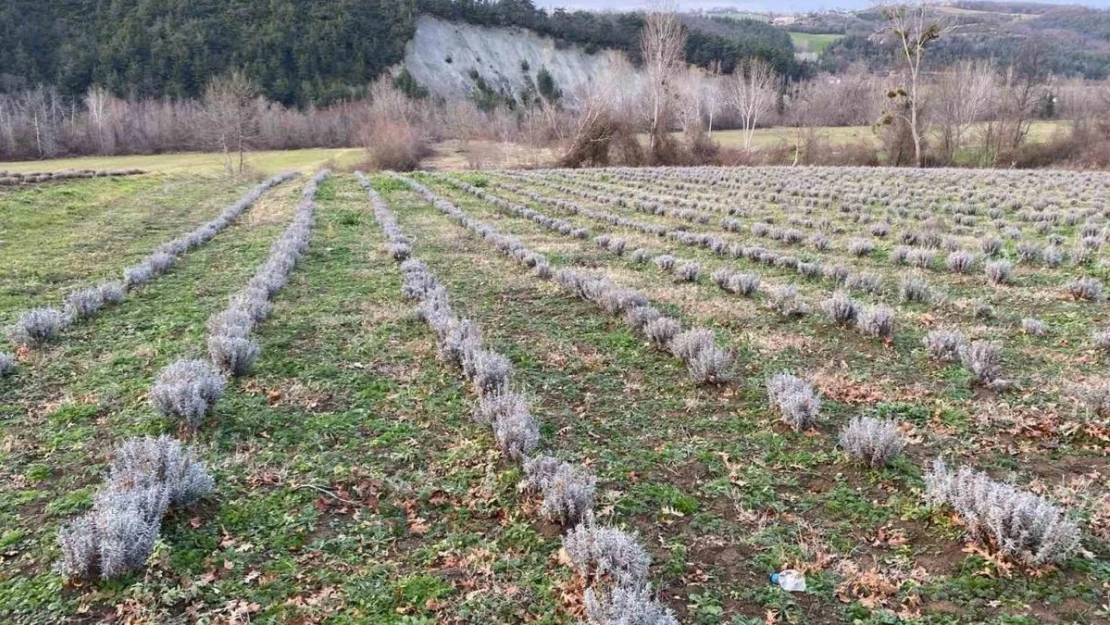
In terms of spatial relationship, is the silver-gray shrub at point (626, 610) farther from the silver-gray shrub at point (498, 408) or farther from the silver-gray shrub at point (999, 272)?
the silver-gray shrub at point (999, 272)

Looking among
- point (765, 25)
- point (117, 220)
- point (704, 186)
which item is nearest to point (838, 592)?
point (117, 220)

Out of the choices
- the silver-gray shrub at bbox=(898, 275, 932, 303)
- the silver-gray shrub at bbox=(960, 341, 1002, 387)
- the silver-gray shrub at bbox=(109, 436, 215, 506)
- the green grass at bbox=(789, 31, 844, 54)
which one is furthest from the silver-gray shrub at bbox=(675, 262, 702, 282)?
the green grass at bbox=(789, 31, 844, 54)

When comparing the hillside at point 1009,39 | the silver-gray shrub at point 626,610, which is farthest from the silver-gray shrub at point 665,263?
the hillside at point 1009,39

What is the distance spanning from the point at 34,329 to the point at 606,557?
817 centimetres

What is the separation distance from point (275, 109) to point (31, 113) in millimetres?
26886

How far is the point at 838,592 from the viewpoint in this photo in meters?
3.70

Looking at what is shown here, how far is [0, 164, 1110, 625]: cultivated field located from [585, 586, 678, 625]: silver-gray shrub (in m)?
0.02

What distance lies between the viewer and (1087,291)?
33.2ft

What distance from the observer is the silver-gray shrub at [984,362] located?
21.9 feet

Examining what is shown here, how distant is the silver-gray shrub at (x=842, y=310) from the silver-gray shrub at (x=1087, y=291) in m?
4.19

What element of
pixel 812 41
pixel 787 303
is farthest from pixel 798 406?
pixel 812 41

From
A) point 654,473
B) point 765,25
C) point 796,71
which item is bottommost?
point 654,473

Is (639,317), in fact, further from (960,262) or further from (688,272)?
(960,262)

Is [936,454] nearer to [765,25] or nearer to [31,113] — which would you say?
[31,113]
